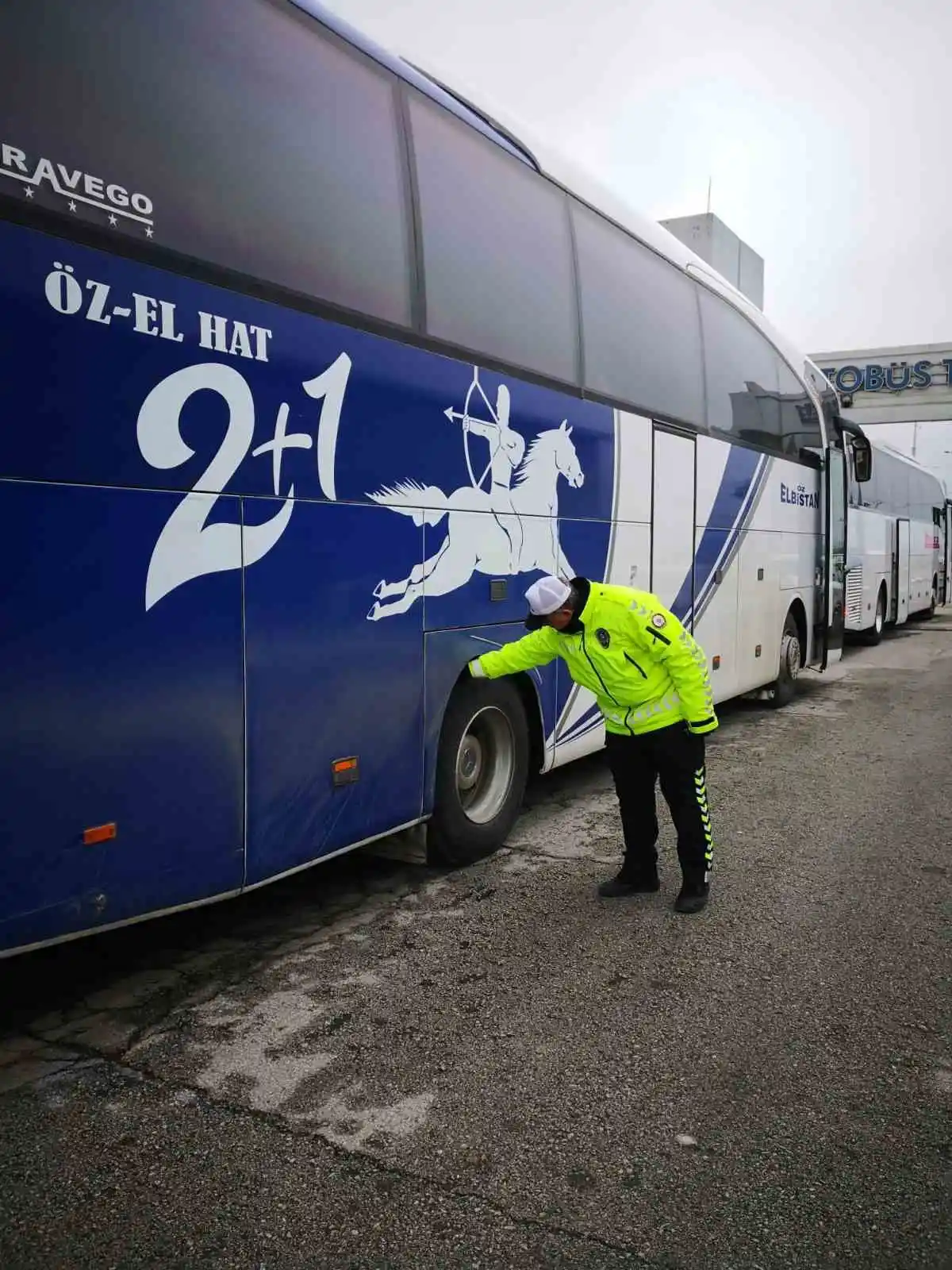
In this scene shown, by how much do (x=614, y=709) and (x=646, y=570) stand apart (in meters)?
2.50

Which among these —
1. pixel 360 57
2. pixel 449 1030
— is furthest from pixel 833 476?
pixel 449 1030

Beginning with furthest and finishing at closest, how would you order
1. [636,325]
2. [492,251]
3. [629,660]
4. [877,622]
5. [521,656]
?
[877,622] < [636,325] < [492,251] < [521,656] < [629,660]

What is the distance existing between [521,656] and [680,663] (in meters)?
0.75

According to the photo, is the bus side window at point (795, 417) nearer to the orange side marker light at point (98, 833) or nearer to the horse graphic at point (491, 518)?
the horse graphic at point (491, 518)

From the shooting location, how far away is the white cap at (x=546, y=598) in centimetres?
471

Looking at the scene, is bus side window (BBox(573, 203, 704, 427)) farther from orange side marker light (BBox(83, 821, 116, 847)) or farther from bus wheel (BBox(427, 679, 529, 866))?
orange side marker light (BBox(83, 821, 116, 847))

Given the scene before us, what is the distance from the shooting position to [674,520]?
7.64m

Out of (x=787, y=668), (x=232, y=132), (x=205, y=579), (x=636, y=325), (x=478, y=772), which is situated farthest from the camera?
(x=787, y=668)

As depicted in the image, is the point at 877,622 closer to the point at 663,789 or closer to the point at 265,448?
the point at 663,789

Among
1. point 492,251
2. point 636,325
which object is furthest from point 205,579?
point 636,325

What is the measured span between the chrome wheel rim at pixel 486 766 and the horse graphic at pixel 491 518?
837 millimetres

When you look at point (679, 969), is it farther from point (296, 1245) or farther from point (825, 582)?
point (825, 582)

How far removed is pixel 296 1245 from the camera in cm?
252

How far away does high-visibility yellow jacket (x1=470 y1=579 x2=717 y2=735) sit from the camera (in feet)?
15.6
